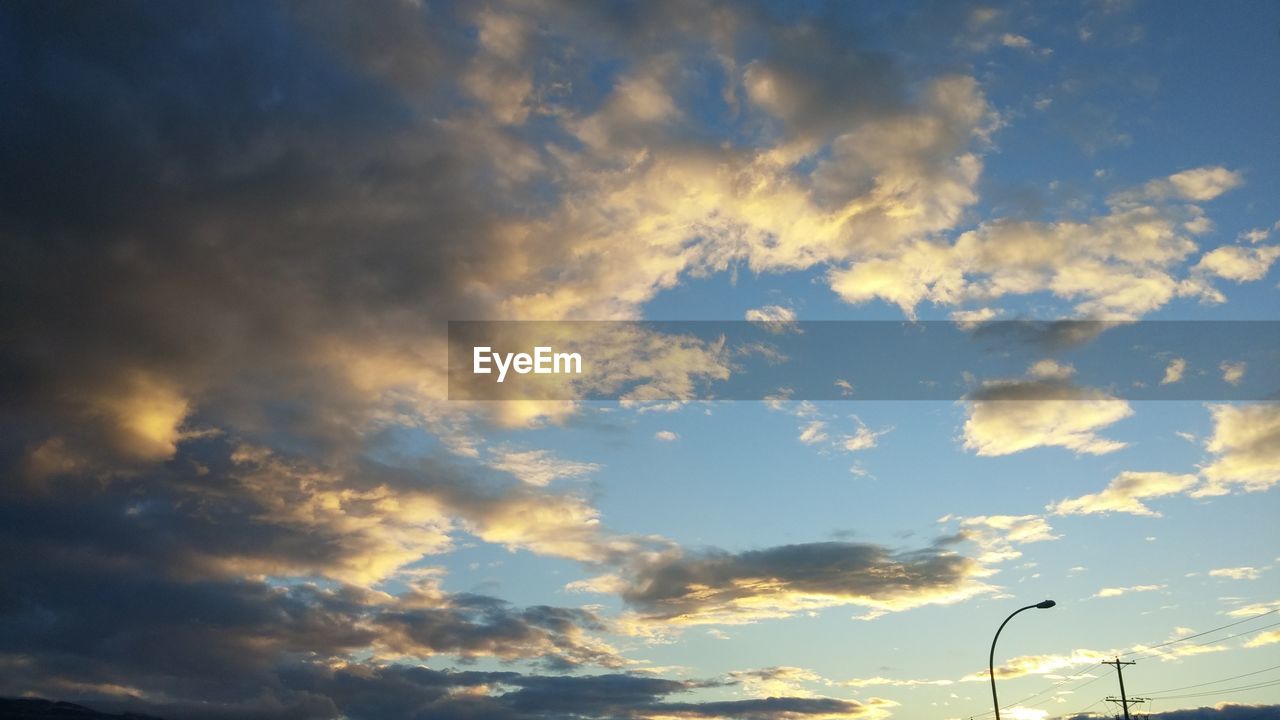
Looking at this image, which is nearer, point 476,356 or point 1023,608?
point 476,356

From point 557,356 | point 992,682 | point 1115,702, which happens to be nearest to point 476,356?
point 557,356

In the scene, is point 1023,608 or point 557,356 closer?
point 557,356

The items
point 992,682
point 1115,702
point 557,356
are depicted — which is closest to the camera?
point 557,356

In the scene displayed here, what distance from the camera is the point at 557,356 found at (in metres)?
35.3

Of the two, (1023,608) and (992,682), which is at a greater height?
(1023,608)

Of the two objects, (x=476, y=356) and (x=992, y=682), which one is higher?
(x=476, y=356)

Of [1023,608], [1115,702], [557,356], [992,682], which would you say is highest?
[557,356]

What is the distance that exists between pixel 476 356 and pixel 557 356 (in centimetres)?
423

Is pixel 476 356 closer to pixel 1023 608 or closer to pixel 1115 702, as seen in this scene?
pixel 1023 608

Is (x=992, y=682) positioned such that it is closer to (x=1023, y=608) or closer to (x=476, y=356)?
(x=1023, y=608)

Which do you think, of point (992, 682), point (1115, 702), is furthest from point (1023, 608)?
point (1115, 702)

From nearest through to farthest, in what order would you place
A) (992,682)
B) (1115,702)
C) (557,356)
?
1. (557,356)
2. (992,682)
3. (1115,702)

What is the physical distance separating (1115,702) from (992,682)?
85381 mm

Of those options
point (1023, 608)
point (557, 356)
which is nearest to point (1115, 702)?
point (1023, 608)
